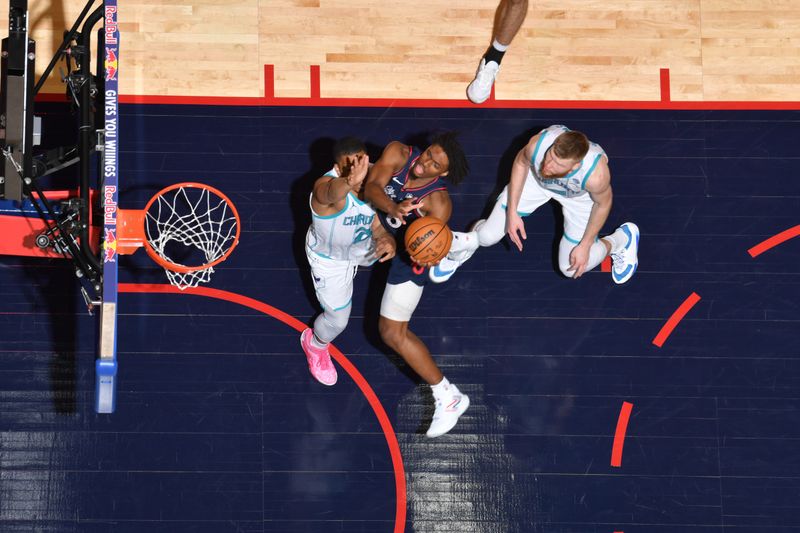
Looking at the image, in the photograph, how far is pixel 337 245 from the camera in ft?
23.4

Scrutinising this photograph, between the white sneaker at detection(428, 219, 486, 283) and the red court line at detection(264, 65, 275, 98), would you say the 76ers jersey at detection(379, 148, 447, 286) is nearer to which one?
the white sneaker at detection(428, 219, 486, 283)

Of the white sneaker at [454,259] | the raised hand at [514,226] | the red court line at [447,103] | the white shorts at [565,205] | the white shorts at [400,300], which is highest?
the red court line at [447,103]

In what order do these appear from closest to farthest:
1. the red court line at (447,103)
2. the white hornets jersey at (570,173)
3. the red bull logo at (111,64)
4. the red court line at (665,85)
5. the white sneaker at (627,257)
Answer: the red bull logo at (111,64) < the white hornets jersey at (570,173) < the white sneaker at (627,257) < the red court line at (447,103) < the red court line at (665,85)

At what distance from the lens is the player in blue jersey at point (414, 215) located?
6.91 meters

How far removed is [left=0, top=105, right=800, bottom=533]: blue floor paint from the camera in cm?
755

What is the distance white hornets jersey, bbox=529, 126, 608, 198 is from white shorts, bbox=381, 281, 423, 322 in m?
1.32

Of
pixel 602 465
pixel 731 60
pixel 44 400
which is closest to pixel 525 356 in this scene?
pixel 602 465

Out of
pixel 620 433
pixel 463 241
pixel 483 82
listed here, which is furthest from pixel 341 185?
pixel 620 433

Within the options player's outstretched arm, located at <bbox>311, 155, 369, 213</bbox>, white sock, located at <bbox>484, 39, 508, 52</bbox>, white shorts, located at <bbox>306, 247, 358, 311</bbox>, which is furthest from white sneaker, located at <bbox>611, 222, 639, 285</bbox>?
player's outstretched arm, located at <bbox>311, 155, 369, 213</bbox>

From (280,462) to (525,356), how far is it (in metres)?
2.19

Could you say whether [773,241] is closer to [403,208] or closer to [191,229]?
[403,208]

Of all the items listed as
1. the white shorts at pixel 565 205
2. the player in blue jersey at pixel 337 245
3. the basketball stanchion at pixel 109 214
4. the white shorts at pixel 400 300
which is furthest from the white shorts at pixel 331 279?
the basketball stanchion at pixel 109 214

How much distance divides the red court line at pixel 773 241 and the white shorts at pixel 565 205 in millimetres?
1560

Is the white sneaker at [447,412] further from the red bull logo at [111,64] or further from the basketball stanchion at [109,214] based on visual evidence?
the red bull logo at [111,64]
